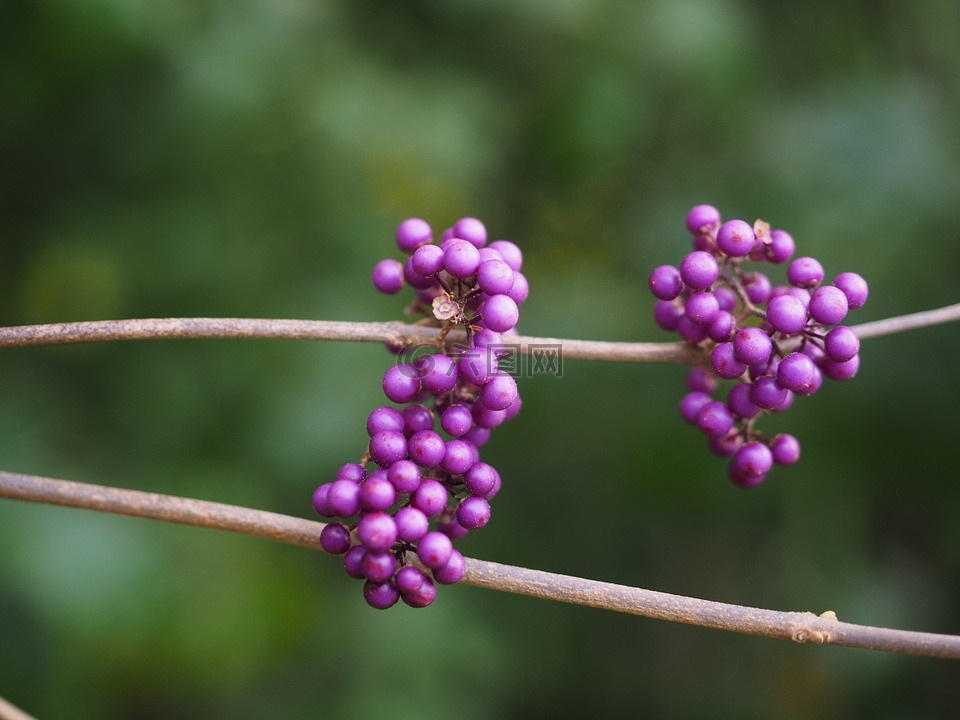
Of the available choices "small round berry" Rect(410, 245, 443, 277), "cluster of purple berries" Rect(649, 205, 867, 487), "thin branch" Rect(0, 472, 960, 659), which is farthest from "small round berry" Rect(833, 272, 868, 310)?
"small round berry" Rect(410, 245, 443, 277)

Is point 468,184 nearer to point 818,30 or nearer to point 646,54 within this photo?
point 646,54

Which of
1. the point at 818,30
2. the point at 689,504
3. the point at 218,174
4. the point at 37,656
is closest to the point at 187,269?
the point at 218,174

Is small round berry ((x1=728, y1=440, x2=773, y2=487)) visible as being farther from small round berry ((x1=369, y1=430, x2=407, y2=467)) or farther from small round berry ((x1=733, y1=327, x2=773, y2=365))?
small round berry ((x1=369, y1=430, x2=407, y2=467))

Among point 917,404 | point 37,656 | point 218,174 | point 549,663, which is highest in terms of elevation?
point 218,174

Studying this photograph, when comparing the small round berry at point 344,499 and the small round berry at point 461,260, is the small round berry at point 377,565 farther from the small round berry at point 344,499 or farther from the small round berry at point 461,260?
the small round berry at point 461,260

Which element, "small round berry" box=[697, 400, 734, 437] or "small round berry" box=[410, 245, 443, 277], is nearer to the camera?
"small round berry" box=[410, 245, 443, 277]
